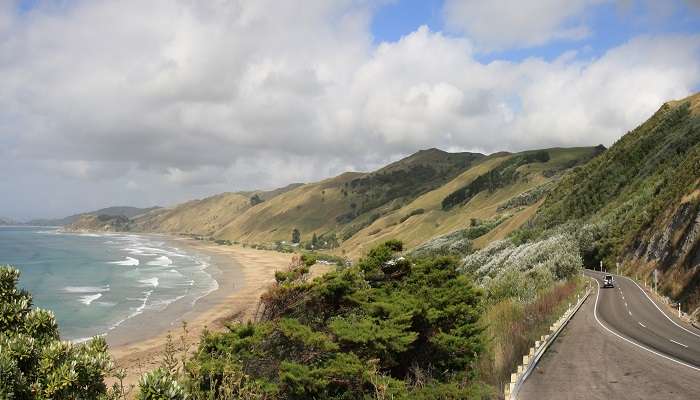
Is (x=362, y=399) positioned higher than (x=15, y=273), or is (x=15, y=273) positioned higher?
(x=15, y=273)

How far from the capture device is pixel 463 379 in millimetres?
15930

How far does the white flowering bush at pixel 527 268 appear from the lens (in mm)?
32969

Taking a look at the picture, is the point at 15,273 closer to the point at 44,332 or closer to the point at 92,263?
the point at 44,332

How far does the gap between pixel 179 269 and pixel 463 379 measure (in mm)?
104050

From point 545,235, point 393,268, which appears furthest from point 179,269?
point 393,268

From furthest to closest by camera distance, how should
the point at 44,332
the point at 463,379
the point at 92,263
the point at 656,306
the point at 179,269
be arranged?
the point at 92,263, the point at 179,269, the point at 656,306, the point at 463,379, the point at 44,332

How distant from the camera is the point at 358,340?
15164mm

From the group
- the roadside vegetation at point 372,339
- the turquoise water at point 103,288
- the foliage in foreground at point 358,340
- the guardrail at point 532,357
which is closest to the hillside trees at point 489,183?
the turquoise water at point 103,288

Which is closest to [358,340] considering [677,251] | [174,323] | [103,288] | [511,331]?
[511,331]

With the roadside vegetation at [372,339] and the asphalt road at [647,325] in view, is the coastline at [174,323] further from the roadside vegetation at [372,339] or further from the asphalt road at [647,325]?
the asphalt road at [647,325]

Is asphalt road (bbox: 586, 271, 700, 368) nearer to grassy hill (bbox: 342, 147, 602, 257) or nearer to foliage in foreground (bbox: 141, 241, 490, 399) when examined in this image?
foliage in foreground (bbox: 141, 241, 490, 399)

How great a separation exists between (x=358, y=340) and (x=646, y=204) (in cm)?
5989

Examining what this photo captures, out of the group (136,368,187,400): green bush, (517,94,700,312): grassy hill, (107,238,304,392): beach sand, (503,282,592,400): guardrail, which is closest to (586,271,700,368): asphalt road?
(503,282,592,400): guardrail

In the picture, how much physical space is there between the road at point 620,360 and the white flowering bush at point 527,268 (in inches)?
169
